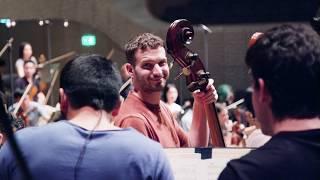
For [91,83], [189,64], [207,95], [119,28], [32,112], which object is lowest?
[32,112]

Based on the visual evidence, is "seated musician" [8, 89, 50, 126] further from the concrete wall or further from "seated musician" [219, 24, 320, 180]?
"seated musician" [219, 24, 320, 180]

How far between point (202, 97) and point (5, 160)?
51.3 inches

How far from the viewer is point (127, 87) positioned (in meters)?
4.38

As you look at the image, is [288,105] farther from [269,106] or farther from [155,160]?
[155,160]

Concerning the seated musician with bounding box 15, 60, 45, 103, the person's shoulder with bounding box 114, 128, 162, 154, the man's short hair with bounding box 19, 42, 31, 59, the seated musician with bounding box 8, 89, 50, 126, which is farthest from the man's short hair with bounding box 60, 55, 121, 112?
the man's short hair with bounding box 19, 42, 31, 59

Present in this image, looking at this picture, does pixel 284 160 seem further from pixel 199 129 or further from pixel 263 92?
pixel 199 129

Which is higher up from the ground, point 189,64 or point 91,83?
point 91,83

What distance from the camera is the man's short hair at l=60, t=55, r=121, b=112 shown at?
2.52 metres

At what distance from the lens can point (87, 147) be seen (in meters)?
2.43

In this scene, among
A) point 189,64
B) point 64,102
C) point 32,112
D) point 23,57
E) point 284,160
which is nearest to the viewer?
point 284,160

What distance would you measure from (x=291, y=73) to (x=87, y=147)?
2.41ft

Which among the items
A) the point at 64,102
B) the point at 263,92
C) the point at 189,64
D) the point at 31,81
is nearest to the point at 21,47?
the point at 31,81

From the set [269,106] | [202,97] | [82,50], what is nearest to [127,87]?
[202,97]

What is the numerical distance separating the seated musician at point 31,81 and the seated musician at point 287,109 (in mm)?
6611
